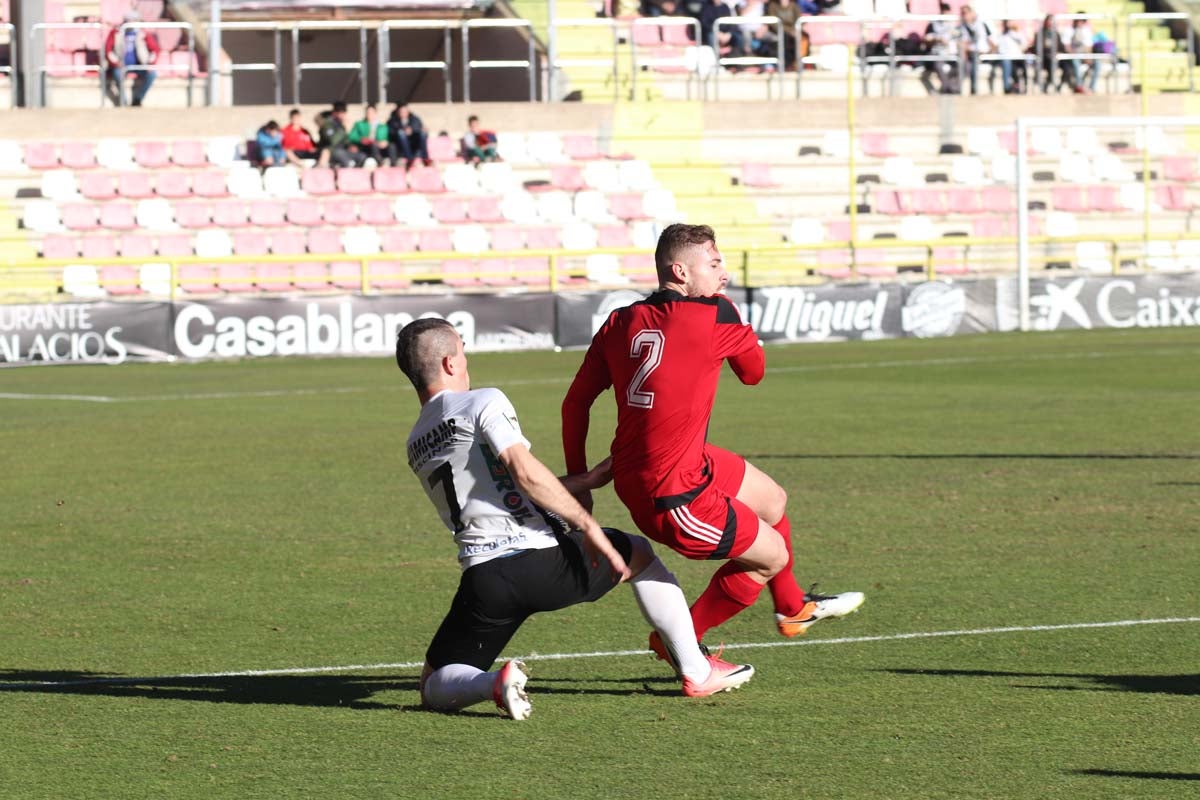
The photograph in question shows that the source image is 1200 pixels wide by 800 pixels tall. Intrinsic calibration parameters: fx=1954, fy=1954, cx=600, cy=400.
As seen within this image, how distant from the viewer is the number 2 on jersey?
Result: 6.21m

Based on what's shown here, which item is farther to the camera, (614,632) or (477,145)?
(477,145)

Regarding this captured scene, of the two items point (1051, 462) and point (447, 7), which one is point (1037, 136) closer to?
point (447, 7)

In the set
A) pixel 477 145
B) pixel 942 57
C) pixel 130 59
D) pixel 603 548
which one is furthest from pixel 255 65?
pixel 603 548

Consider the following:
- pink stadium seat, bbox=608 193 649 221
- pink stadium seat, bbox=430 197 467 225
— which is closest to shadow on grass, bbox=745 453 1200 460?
pink stadium seat, bbox=430 197 467 225

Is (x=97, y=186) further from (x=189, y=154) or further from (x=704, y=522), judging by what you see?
(x=704, y=522)

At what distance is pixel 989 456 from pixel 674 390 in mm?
8153

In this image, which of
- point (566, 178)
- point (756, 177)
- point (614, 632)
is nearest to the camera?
point (614, 632)

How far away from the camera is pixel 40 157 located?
3306cm

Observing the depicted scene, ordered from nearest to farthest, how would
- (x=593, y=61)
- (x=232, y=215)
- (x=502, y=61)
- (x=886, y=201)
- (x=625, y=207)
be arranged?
1. (x=232, y=215)
2. (x=625, y=207)
3. (x=886, y=201)
4. (x=593, y=61)
5. (x=502, y=61)

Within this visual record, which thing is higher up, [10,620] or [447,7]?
[447,7]

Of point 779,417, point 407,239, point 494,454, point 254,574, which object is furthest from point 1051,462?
point 407,239

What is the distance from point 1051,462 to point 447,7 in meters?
25.6

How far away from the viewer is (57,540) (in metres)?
10.7

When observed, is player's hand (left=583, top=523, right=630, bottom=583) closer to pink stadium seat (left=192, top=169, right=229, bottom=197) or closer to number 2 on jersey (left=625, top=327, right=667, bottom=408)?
number 2 on jersey (left=625, top=327, right=667, bottom=408)
